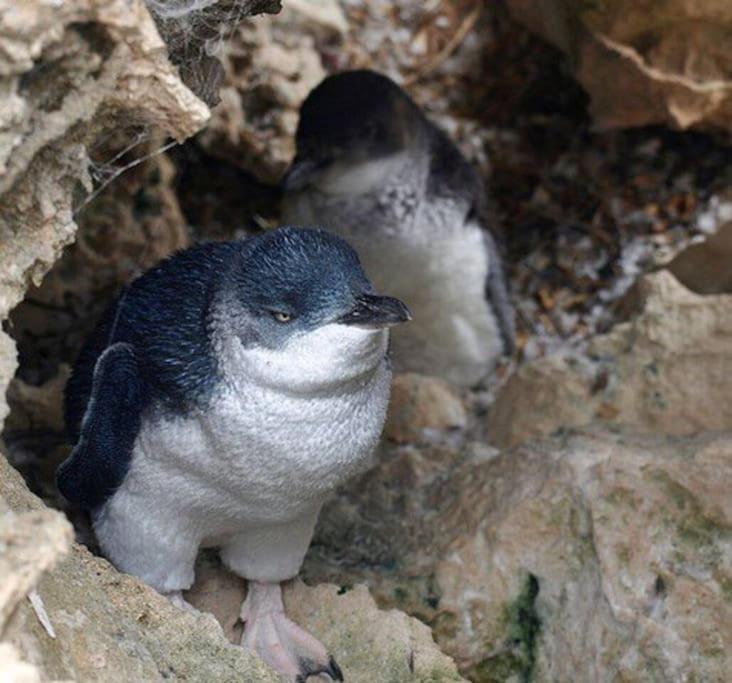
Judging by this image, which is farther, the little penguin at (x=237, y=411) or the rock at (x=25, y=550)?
the little penguin at (x=237, y=411)

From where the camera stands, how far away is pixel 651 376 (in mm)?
3314

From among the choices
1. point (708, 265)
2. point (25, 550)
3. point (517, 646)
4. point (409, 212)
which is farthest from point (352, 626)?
point (708, 265)

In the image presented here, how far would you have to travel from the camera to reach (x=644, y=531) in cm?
259

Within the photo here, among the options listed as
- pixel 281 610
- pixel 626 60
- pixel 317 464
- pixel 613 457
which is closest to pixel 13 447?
pixel 281 610

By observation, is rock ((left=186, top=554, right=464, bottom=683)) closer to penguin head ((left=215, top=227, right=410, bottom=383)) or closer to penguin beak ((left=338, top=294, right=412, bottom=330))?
penguin head ((left=215, top=227, right=410, bottom=383))

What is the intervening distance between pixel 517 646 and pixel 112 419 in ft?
2.99

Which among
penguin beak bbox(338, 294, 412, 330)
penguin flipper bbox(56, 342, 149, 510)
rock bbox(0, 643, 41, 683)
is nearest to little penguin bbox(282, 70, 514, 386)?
penguin flipper bbox(56, 342, 149, 510)

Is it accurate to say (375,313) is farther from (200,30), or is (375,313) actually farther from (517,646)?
(517,646)

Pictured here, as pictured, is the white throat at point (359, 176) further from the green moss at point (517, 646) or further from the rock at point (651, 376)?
the green moss at point (517, 646)

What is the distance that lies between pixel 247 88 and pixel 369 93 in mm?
691

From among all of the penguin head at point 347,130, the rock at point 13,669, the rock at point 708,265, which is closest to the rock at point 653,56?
the rock at point 708,265

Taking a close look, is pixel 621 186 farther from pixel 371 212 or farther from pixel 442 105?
pixel 371 212

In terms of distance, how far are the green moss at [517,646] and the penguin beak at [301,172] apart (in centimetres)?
152

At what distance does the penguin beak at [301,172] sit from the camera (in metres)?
3.70
